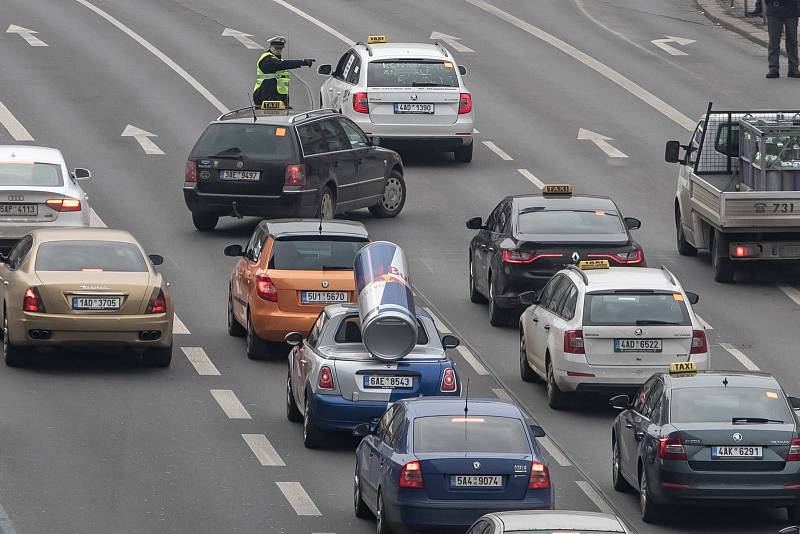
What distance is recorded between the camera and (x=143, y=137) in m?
39.8

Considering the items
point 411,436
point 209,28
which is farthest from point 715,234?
point 209,28

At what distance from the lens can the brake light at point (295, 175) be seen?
32281mm

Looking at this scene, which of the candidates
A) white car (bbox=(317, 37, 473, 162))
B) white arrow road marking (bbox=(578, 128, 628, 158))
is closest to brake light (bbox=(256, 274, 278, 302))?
white car (bbox=(317, 37, 473, 162))

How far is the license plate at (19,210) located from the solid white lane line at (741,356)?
30.1ft

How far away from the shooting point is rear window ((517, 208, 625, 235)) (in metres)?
27.7

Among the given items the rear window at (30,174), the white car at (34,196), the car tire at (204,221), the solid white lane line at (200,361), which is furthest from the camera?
the car tire at (204,221)

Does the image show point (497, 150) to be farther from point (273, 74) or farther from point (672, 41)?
point (672, 41)

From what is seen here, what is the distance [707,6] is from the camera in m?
55.2

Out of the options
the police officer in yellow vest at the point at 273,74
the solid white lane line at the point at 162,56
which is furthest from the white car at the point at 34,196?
the solid white lane line at the point at 162,56

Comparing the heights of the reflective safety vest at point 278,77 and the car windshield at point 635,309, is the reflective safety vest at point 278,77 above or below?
below

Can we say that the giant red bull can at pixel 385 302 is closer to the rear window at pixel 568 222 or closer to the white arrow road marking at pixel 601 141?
the rear window at pixel 568 222

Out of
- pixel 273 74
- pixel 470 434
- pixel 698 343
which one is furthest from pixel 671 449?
pixel 273 74

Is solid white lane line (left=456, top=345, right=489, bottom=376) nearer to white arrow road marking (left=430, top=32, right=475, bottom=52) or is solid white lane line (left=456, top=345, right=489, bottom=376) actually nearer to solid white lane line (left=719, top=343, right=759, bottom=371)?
solid white lane line (left=719, top=343, right=759, bottom=371)

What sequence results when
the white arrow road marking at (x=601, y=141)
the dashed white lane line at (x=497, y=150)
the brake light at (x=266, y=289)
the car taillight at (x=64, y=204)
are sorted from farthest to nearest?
the white arrow road marking at (x=601, y=141) → the dashed white lane line at (x=497, y=150) → the car taillight at (x=64, y=204) → the brake light at (x=266, y=289)
